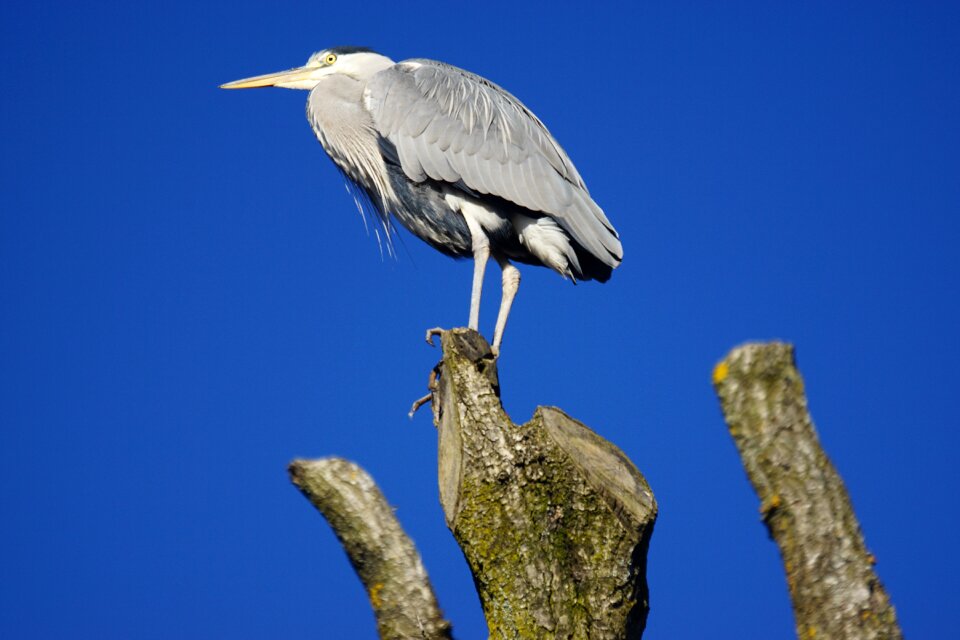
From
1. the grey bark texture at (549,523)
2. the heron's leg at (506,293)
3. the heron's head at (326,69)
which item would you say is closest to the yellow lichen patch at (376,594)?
the grey bark texture at (549,523)

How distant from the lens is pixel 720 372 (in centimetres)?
327

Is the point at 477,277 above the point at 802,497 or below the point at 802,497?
above

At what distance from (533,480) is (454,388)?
62 centimetres

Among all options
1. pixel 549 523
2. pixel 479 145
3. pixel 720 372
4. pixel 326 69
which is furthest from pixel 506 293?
pixel 720 372

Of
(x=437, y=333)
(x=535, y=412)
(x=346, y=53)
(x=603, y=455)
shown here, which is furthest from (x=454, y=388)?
(x=346, y=53)

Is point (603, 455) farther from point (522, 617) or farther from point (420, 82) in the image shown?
point (420, 82)

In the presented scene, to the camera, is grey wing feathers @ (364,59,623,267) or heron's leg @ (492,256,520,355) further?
grey wing feathers @ (364,59,623,267)

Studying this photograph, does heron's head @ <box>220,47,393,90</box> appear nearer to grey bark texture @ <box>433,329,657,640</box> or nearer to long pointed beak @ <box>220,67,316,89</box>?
long pointed beak @ <box>220,67,316,89</box>

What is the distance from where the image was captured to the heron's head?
8312mm

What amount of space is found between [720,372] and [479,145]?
4521 millimetres

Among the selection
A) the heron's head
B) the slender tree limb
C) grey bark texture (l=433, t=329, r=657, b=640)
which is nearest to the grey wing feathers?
the heron's head

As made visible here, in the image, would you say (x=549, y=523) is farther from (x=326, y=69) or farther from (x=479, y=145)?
(x=326, y=69)

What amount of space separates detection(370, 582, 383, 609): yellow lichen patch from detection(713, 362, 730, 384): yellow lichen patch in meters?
1.72

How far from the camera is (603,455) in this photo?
14.2 ft
